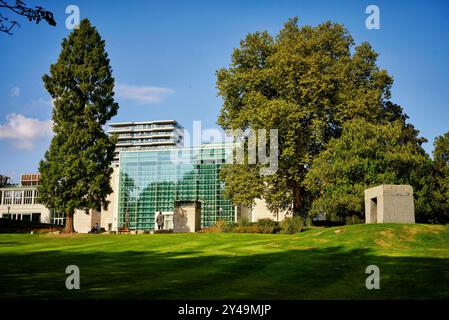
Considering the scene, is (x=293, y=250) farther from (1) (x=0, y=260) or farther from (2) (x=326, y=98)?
(2) (x=326, y=98)

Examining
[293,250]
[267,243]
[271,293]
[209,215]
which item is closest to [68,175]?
[267,243]

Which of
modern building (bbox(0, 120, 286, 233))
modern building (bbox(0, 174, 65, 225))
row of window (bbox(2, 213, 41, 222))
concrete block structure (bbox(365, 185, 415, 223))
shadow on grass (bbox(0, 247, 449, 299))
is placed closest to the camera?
shadow on grass (bbox(0, 247, 449, 299))

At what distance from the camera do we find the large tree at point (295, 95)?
3975cm

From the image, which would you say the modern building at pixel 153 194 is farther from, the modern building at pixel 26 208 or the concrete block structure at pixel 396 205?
the concrete block structure at pixel 396 205

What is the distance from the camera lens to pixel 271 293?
1067cm

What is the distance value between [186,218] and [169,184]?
50.9m

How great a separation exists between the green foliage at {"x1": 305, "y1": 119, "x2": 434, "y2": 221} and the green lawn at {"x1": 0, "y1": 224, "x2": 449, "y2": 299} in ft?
38.3

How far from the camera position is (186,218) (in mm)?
41375

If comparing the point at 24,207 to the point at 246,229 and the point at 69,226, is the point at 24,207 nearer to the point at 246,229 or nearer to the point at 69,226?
the point at 69,226

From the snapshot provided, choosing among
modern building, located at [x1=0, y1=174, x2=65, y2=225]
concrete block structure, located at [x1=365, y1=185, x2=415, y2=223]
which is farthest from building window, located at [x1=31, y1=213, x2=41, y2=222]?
concrete block structure, located at [x1=365, y1=185, x2=415, y2=223]

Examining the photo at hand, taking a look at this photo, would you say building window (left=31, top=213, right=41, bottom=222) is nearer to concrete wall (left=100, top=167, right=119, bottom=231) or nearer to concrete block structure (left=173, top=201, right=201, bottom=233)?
concrete wall (left=100, top=167, right=119, bottom=231)

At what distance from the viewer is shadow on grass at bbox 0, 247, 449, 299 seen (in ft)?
34.6

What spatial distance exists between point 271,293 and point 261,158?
99.8ft

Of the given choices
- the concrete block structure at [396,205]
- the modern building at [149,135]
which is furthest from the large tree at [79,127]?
the modern building at [149,135]
